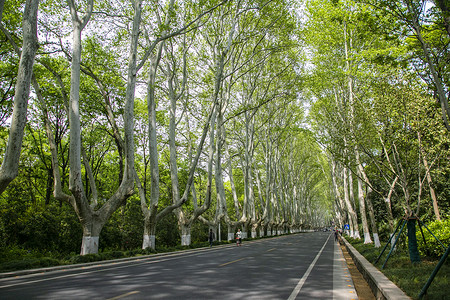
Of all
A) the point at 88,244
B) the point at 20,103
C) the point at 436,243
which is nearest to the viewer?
the point at 20,103

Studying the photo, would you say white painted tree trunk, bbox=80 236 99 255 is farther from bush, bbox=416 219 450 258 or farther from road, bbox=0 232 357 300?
bush, bbox=416 219 450 258

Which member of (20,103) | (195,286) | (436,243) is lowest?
(195,286)

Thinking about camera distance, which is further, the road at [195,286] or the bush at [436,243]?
the bush at [436,243]

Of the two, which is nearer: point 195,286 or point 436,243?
point 195,286

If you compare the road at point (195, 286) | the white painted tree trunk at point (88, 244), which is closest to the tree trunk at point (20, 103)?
the road at point (195, 286)

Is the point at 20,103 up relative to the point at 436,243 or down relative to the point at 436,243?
up

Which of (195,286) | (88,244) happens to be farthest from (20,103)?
(88,244)

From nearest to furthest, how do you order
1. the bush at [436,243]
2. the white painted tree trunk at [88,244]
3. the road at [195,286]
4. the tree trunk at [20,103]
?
the road at [195,286] < the tree trunk at [20,103] < the bush at [436,243] < the white painted tree trunk at [88,244]

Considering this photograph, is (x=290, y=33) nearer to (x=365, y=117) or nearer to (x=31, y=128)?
(x=365, y=117)

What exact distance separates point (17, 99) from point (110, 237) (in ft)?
61.0

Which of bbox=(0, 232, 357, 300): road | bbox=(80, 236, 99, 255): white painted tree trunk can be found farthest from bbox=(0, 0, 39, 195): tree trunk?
bbox=(80, 236, 99, 255): white painted tree trunk

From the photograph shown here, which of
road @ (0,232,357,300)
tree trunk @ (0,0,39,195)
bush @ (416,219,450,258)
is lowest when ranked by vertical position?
road @ (0,232,357,300)

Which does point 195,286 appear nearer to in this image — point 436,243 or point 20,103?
point 20,103

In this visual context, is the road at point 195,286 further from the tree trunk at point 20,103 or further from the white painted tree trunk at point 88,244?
the white painted tree trunk at point 88,244
